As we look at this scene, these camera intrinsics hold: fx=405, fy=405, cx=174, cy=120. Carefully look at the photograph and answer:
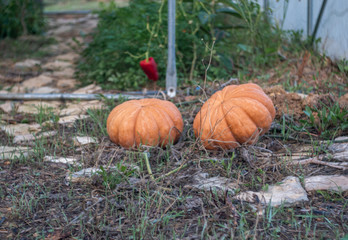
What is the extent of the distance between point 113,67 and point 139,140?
2.25 m

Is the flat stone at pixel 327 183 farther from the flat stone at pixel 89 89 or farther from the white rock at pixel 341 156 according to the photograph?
the flat stone at pixel 89 89

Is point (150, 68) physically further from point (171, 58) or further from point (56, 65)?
point (56, 65)

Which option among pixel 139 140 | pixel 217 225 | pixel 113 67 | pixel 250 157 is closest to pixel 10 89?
pixel 113 67

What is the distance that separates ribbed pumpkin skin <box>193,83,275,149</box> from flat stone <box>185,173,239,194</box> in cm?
27

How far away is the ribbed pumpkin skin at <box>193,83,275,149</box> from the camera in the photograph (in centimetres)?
238

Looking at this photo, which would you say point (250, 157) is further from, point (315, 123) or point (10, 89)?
point (10, 89)

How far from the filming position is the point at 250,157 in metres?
2.27

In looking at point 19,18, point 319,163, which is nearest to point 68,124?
point 319,163

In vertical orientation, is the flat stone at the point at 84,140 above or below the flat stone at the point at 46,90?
above

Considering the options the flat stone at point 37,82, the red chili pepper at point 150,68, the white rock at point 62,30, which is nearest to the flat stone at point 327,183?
the red chili pepper at point 150,68

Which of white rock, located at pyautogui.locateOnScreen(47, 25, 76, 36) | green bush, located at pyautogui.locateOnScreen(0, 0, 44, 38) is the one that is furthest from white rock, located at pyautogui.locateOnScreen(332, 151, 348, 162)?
white rock, located at pyautogui.locateOnScreen(47, 25, 76, 36)

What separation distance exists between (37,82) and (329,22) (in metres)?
3.43

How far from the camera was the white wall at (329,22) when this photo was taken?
4.00 meters

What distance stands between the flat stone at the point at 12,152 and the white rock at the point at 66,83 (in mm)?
2030
